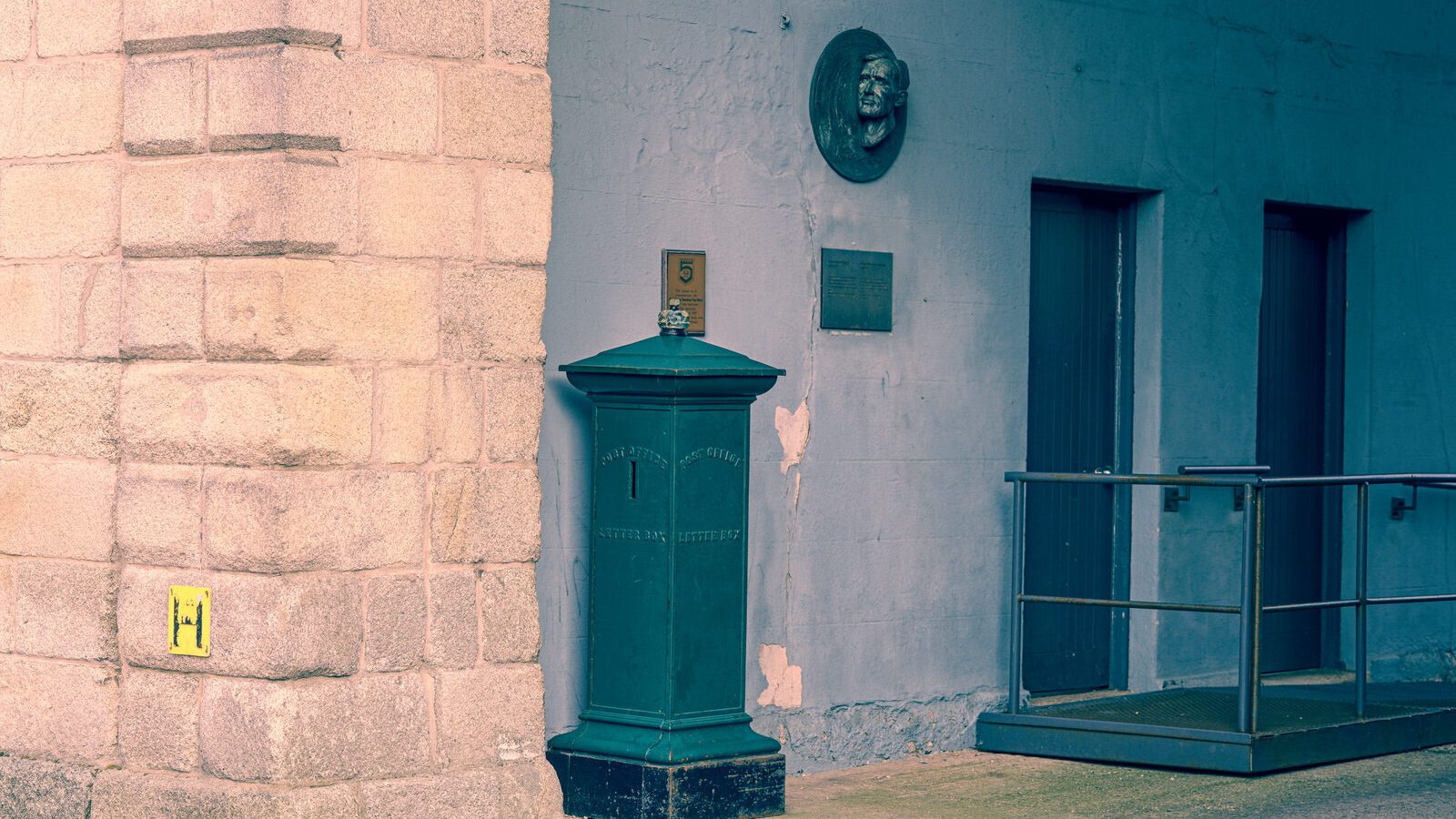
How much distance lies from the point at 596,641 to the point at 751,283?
1.61 m

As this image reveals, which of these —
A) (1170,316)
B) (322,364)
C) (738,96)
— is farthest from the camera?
(1170,316)

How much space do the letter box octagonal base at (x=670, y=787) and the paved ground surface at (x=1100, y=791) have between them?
24cm

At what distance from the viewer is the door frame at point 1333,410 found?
34.4 feet

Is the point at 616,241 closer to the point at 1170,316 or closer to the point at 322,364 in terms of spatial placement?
the point at 322,364

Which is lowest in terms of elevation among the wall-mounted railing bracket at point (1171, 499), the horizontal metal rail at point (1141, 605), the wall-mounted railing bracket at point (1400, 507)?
the horizontal metal rail at point (1141, 605)

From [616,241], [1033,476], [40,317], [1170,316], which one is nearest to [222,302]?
[40,317]

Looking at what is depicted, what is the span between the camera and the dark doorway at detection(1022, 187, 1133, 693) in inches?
360

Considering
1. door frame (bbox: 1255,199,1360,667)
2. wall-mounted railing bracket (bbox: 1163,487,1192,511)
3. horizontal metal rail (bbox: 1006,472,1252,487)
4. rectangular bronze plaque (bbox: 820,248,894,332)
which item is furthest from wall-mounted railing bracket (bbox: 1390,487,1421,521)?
rectangular bronze plaque (bbox: 820,248,894,332)

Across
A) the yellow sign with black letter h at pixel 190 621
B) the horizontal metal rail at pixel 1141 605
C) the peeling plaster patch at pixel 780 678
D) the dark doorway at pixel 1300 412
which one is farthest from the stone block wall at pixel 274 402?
the dark doorway at pixel 1300 412

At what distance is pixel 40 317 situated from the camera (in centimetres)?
661

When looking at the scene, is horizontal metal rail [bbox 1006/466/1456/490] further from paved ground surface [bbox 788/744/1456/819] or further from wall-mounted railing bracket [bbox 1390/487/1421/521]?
wall-mounted railing bracket [bbox 1390/487/1421/521]

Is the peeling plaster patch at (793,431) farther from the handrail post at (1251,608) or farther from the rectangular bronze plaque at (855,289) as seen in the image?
the handrail post at (1251,608)

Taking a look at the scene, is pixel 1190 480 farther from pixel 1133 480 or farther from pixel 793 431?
pixel 793 431

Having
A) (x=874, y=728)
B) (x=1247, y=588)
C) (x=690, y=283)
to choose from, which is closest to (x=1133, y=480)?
(x=1247, y=588)
